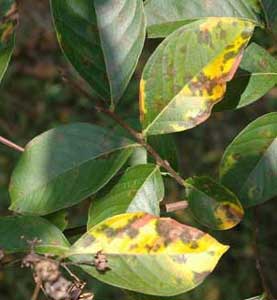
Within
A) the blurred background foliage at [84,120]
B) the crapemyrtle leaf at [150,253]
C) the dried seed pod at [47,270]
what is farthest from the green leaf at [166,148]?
the blurred background foliage at [84,120]

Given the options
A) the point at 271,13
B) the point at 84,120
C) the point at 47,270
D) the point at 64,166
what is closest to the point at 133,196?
the point at 64,166

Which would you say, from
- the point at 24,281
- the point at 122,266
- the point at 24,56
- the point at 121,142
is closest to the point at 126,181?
the point at 121,142

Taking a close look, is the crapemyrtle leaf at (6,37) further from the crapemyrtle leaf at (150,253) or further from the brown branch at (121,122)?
the crapemyrtle leaf at (150,253)

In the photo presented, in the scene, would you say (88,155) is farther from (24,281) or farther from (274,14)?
(24,281)

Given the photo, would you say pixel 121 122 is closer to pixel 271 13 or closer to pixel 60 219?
pixel 60 219

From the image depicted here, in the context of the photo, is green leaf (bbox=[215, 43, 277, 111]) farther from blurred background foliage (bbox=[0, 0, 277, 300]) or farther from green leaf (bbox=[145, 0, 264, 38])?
blurred background foliage (bbox=[0, 0, 277, 300])
